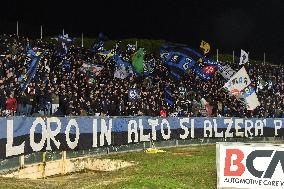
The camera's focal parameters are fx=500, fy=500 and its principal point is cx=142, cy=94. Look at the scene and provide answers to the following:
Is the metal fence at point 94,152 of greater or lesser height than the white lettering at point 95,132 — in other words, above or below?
below

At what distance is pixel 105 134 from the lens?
70.6ft

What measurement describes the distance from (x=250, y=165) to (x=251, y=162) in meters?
0.08

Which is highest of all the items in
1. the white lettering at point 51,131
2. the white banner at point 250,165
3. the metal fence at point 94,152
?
the white lettering at point 51,131

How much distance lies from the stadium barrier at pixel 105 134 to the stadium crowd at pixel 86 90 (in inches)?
96.0

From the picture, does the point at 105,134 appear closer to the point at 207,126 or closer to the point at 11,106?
the point at 11,106

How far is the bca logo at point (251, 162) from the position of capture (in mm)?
11227

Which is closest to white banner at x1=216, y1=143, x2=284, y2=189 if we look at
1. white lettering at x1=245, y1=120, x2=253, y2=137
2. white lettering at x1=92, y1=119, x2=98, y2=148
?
white lettering at x1=92, y1=119, x2=98, y2=148

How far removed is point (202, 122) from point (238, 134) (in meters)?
3.81

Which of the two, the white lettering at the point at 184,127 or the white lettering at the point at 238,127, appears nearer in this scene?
the white lettering at the point at 184,127

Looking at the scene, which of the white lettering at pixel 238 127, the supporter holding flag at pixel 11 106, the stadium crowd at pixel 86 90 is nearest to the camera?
the supporter holding flag at pixel 11 106

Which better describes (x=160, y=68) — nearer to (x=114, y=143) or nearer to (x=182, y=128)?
(x=182, y=128)

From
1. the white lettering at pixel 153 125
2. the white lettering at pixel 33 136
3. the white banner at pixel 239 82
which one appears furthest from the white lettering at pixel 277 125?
the white lettering at pixel 33 136

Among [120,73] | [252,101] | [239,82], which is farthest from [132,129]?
[252,101]

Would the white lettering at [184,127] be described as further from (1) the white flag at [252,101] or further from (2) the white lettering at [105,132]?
(2) the white lettering at [105,132]
